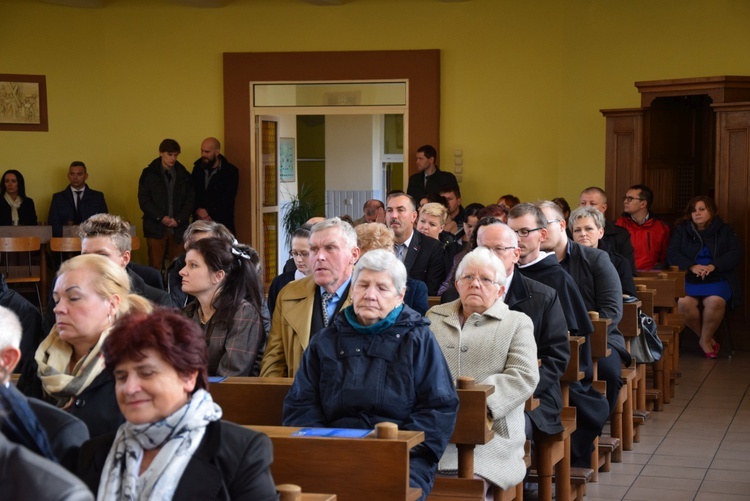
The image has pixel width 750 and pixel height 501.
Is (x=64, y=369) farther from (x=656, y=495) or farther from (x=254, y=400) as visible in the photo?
(x=656, y=495)

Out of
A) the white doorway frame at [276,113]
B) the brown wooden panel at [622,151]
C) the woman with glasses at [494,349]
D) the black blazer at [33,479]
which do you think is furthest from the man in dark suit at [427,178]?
the black blazer at [33,479]

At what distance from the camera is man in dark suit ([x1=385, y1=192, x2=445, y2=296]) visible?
7062 millimetres

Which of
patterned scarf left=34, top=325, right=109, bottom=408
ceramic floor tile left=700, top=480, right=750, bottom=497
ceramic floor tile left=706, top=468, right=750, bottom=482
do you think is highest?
patterned scarf left=34, top=325, right=109, bottom=408

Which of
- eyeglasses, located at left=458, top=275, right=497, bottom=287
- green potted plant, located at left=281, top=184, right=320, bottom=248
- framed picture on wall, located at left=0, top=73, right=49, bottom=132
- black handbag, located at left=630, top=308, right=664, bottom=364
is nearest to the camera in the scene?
eyeglasses, located at left=458, top=275, right=497, bottom=287

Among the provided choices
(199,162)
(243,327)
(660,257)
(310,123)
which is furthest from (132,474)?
(310,123)

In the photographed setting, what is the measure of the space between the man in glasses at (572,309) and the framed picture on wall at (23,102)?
921 cm

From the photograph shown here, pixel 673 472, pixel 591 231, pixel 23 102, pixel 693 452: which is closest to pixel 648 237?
pixel 591 231

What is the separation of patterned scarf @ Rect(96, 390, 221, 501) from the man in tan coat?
6.69ft

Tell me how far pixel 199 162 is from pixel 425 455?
9.81 meters

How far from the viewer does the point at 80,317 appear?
10.9 ft

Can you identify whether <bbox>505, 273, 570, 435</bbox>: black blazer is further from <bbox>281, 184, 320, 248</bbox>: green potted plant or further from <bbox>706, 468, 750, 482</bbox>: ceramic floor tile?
<bbox>281, 184, 320, 248</bbox>: green potted plant

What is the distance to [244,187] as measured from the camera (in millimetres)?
13508

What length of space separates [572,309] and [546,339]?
56cm

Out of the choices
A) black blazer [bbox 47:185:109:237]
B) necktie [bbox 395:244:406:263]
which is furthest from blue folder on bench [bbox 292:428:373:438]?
black blazer [bbox 47:185:109:237]
